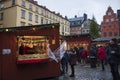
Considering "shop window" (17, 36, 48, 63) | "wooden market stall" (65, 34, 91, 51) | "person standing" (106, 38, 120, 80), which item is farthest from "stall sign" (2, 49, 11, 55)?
"wooden market stall" (65, 34, 91, 51)

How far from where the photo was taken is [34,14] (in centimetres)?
5328

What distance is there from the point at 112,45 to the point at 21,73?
205 inches

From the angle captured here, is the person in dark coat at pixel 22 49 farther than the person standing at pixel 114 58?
Yes

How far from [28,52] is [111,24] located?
2226 inches

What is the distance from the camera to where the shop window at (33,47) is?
1265 centimetres

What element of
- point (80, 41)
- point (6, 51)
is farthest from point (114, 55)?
point (80, 41)

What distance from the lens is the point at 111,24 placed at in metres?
67.2

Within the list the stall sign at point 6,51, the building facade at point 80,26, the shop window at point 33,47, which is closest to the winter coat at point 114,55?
the shop window at point 33,47

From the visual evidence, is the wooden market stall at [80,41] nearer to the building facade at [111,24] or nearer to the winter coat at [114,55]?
the winter coat at [114,55]

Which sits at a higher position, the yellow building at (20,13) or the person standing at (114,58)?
the yellow building at (20,13)

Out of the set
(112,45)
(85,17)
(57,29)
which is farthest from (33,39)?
(85,17)

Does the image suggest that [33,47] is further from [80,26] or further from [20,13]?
[80,26]

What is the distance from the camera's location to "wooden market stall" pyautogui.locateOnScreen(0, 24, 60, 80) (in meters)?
11.6

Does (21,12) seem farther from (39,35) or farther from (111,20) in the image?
(39,35)
